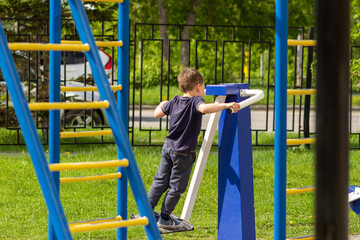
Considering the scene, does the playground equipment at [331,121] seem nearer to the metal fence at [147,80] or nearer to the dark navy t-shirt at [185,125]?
the metal fence at [147,80]

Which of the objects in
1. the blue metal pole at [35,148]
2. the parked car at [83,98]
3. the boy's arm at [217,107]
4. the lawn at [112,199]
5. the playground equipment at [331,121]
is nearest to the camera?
the playground equipment at [331,121]

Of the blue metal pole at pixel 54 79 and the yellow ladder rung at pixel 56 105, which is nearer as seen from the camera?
the yellow ladder rung at pixel 56 105

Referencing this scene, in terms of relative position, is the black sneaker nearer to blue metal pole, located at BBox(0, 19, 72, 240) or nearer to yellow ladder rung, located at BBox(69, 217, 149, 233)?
yellow ladder rung, located at BBox(69, 217, 149, 233)

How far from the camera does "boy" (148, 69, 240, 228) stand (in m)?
4.25

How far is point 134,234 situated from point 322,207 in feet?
13.9

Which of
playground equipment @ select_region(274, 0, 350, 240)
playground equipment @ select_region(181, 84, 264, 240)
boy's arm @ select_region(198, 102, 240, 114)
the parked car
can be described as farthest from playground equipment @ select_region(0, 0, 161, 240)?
the parked car

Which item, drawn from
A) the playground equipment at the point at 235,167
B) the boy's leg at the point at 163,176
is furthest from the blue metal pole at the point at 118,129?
the boy's leg at the point at 163,176

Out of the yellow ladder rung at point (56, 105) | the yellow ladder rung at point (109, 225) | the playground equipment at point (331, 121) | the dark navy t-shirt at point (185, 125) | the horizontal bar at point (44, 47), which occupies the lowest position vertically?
the yellow ladder rung at point (109, 225)

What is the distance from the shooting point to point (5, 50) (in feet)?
8.96

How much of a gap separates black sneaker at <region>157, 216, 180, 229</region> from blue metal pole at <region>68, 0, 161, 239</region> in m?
1.39

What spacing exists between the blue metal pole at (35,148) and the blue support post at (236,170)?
1.56 metres

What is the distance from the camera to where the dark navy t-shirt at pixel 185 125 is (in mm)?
4246

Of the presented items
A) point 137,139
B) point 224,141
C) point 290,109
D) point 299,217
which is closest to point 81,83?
point 137,139

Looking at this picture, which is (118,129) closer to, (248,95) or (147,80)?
(248,95)
